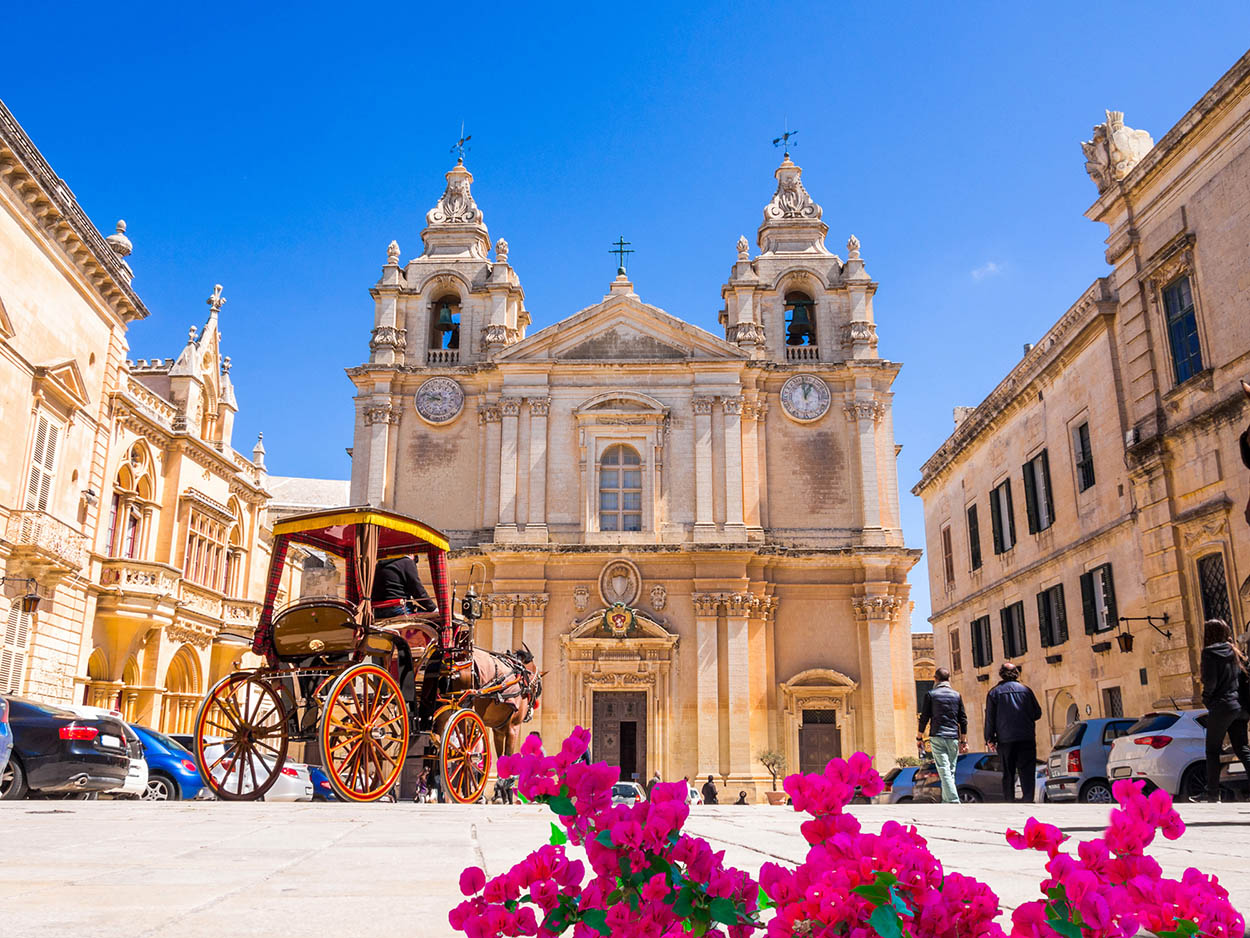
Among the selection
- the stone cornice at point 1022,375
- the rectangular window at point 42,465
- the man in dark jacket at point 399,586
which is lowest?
the man in dark jacket at point 399,586

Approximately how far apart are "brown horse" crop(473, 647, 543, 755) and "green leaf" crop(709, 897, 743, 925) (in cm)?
917

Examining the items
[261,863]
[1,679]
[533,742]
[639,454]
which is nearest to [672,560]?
[639,454]

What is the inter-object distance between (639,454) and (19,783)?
63.6 ft

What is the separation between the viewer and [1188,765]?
11672mm

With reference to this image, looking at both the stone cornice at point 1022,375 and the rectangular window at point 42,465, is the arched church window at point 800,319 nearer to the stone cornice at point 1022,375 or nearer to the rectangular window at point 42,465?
the stone cornice at point 1022,375

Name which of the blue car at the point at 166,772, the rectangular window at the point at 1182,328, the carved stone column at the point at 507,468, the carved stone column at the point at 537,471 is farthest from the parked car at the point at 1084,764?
the carved stone column at the point at 507,468

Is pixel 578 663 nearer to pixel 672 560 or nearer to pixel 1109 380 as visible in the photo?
pixel 672 560

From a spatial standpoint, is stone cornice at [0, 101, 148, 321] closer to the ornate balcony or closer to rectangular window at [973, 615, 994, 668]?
the ornate balcony

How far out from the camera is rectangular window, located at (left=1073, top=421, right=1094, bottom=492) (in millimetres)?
21781

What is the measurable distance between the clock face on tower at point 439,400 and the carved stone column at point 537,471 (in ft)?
7.65

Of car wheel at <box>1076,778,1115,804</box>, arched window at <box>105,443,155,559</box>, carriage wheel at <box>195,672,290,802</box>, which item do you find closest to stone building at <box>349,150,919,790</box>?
arched window at <box>105,443,155,559</box>

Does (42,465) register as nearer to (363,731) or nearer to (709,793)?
(363,731)

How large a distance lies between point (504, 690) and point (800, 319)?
2083cm

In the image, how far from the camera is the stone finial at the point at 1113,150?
1950 centimetres
